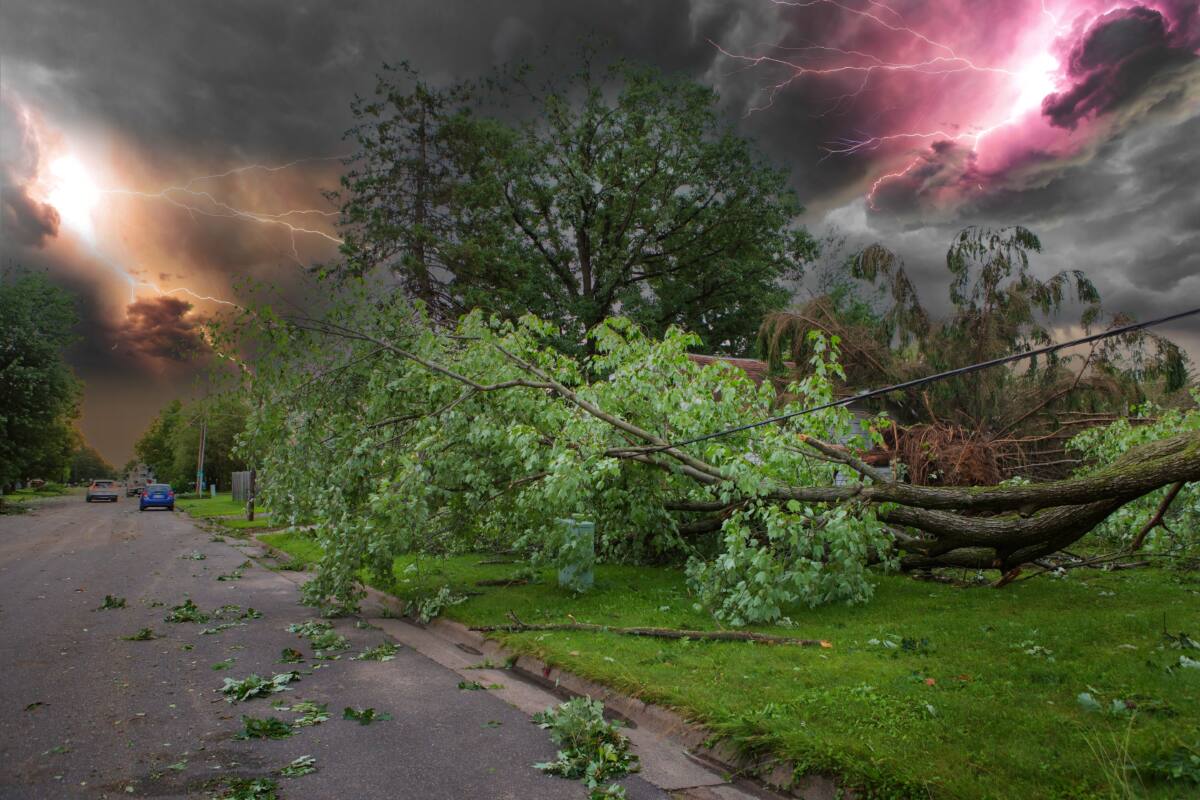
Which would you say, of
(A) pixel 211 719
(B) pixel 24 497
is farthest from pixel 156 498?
(A) pixel 211 719

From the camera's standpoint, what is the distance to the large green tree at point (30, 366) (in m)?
28.2

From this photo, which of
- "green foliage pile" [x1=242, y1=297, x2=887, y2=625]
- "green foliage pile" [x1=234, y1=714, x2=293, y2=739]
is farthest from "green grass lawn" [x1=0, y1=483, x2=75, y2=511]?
"green foliage pile" [x1=234, y1=714, x2=293, y2=739]

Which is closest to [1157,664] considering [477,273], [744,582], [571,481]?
[744,582]

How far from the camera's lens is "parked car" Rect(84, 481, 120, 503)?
46688 mm

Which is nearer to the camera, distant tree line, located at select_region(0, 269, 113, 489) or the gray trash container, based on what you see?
the gray trash container

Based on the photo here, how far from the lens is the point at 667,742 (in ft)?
14.4

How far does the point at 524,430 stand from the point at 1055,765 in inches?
231

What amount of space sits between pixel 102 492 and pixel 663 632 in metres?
51.7

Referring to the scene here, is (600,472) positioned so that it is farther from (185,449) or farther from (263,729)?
(185,449)

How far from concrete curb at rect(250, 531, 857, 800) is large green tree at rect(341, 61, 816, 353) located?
21.8 meters

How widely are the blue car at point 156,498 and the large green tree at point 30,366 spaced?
483cm

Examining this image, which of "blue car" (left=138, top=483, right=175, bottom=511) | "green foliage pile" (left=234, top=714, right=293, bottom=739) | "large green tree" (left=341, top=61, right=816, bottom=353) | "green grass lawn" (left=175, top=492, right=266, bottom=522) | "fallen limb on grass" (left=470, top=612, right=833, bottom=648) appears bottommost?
"green foliage pile" (left=234, top=714, right=293, bottom=739)

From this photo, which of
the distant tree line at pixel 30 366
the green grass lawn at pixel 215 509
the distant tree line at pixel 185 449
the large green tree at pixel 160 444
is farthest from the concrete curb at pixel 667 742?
the large green tree at pixel 160 444

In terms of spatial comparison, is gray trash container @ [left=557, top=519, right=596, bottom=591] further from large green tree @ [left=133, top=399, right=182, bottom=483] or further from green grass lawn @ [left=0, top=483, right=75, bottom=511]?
large green tree @ [left=133, top=399, right=182, bottom=483]
